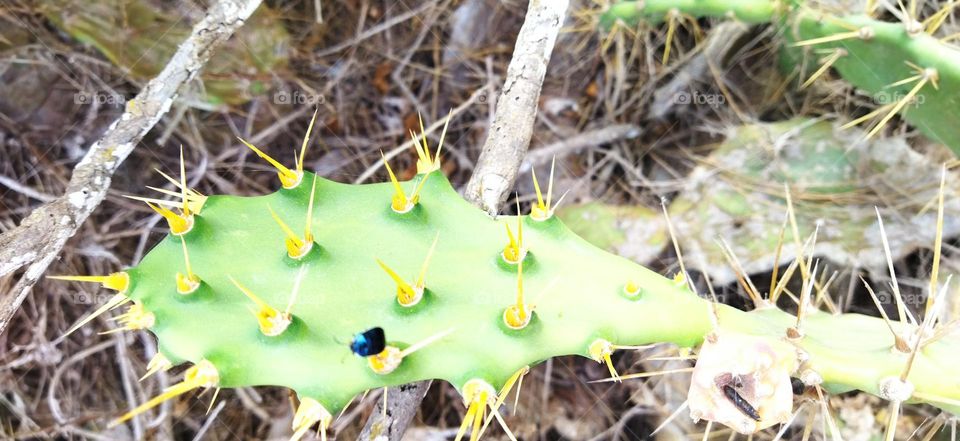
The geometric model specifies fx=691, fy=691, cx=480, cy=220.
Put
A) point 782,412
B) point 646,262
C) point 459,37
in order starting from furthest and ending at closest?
point 459,37
point 646,262
point 782,412

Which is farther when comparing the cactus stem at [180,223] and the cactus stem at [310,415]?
the cactus stem at [180,223]

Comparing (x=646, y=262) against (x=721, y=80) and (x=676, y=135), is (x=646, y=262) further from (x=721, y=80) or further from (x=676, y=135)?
(x=721, y=80)

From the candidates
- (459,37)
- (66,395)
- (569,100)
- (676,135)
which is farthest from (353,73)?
(66,395)
